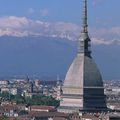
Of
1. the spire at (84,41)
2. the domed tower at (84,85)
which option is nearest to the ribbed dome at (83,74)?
the domed tower at (84,85)

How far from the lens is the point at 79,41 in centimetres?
8631

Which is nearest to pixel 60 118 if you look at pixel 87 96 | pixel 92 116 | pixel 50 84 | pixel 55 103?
pixel 92 116

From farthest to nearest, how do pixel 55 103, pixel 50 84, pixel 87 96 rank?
pixel 50 84
pixel 55 103
pixel 87 96

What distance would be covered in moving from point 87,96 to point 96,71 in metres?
3.22

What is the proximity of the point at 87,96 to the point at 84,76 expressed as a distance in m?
2.36

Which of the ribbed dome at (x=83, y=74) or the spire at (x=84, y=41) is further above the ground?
the spire at (x=84, y=41)

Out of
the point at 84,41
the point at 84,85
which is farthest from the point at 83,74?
the point at 84,41

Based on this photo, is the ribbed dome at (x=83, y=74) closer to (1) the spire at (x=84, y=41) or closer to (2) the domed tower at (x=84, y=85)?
(2) the domed tower at (x=84, y=85)

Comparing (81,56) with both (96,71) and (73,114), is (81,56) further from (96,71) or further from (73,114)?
(73,114)

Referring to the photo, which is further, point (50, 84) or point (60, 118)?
point (50, 84)

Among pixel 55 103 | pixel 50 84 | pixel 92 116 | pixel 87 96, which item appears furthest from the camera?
pixel 50 84

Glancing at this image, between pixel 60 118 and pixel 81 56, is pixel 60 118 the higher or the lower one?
the lower one

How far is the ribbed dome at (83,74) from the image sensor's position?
8531 centimetres

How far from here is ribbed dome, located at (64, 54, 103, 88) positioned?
8531 cm
